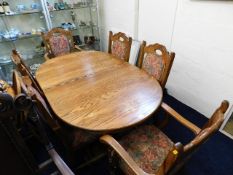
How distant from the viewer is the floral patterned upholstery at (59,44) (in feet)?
→ 7.79

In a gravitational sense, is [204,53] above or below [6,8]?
below

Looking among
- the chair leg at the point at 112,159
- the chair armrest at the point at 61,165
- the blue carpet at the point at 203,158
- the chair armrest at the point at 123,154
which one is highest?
the chair armrest at the point at 61,165

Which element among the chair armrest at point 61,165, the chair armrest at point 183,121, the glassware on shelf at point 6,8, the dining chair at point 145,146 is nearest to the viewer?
the chair armrest at point 61,165

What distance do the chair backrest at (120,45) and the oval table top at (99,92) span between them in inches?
7.6

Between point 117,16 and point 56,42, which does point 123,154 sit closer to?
point 56,42

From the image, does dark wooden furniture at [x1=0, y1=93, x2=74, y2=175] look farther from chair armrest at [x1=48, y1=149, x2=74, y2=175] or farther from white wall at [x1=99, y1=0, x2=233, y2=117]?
white wall at [x1=99, y1=0, x2=233, y2=117]

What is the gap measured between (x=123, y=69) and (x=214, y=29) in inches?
39.1

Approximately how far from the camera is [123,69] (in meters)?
1.71

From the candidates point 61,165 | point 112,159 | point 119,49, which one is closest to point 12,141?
point 61,165

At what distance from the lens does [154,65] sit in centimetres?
164

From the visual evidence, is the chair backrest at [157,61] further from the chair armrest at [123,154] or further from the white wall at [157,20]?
the chair armrest at [123,154]

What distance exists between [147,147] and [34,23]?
Answer: 288 centimetres

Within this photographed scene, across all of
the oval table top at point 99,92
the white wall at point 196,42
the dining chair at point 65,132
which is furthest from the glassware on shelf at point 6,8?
the dining chair at point 65,132

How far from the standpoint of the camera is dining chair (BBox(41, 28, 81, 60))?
2.34 metres
